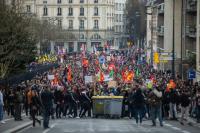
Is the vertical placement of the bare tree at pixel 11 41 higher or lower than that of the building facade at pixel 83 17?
lower

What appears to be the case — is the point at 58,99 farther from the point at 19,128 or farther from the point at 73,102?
the point at 19,128

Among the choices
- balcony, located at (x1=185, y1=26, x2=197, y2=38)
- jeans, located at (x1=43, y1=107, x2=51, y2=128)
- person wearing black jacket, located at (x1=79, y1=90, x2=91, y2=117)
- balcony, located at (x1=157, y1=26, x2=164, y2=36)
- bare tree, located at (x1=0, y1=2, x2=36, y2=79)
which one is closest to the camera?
jeans, located at (x1=43, y1=107, x2=51, y2=128)

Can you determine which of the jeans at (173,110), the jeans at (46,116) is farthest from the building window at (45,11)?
the jeans at (46,116)

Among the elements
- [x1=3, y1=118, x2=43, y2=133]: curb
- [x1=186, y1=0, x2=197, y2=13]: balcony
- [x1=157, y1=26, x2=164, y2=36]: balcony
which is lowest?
[x1=3, y1=118, x2=43, y2=133]: curb

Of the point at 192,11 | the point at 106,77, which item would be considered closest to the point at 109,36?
the point at 192,11

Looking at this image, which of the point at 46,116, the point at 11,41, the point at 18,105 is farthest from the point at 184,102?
the point at 11,41

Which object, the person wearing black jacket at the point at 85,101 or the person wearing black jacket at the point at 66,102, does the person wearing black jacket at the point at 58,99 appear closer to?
the person wearing black jacket at the point at 66,102

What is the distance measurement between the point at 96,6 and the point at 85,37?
836 cm

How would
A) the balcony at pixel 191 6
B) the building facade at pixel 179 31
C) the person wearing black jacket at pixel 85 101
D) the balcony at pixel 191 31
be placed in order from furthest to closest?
the balcony at pixel 191 31 → the balcony at pixel 191 6 → the building facade at pixel 179 31 → the person wearing black jacket at pixel 85 101

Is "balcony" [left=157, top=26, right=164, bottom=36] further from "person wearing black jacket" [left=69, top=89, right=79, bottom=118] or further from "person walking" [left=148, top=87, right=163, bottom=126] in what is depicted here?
"person walking" [left=148, top=87, right=163, bottom=126]

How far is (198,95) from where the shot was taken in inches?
1284

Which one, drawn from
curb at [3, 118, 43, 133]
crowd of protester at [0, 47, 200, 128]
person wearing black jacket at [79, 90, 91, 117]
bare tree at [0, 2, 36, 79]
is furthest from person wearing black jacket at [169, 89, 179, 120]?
bare tree at [0, 2, 36, 79]

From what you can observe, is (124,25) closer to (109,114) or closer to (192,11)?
(192,11)

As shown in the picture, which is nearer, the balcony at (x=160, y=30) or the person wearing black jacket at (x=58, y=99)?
the person wearing black jacket at (x=58, y=99)
